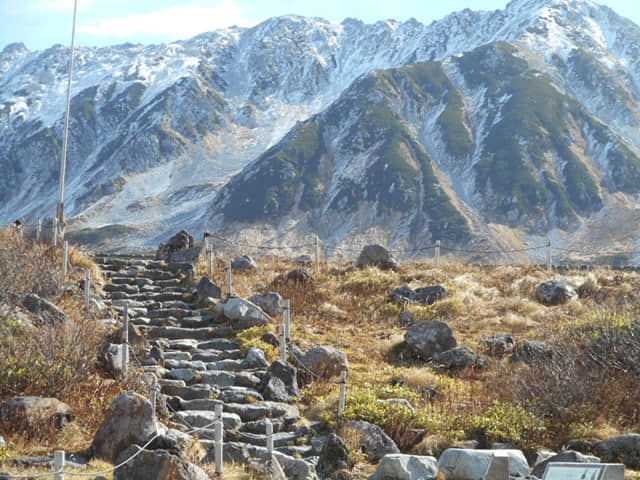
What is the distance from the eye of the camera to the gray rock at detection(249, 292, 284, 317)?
19531 millimetres

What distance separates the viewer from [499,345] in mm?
17828

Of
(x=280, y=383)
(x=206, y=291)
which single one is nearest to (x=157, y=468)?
(x=280, y=383)

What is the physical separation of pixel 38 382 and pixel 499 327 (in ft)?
45.4

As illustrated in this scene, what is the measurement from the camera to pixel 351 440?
1158 centimetres

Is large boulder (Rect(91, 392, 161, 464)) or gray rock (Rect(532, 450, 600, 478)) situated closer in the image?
gray rock (Rect(532, 450, 600, 478))

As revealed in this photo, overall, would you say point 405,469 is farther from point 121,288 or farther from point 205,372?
point 121,288

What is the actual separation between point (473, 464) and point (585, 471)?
7.81 feet

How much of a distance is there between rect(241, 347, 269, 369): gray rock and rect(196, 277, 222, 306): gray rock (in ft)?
14.1

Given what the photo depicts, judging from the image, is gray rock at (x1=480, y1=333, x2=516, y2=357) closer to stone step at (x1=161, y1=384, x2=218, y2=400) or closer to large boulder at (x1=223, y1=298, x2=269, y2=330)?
large boulder at (x1=223, y1=298, x2=269, y2=330)

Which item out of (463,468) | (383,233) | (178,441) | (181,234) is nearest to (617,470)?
(463,468)

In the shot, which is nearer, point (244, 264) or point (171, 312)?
point (171, 312)

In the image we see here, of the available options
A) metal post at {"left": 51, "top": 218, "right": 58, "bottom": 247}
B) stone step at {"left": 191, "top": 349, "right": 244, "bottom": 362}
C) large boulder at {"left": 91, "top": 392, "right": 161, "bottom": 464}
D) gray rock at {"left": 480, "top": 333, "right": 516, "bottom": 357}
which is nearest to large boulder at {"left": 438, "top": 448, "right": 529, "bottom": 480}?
large boulder at {"left": 91, "top": 392, "right": 161, "bottom": 464}

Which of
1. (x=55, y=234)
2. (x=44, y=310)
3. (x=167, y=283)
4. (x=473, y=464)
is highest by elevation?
(x=55, y=234)

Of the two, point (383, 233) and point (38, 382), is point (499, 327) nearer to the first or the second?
point (38, 382)
